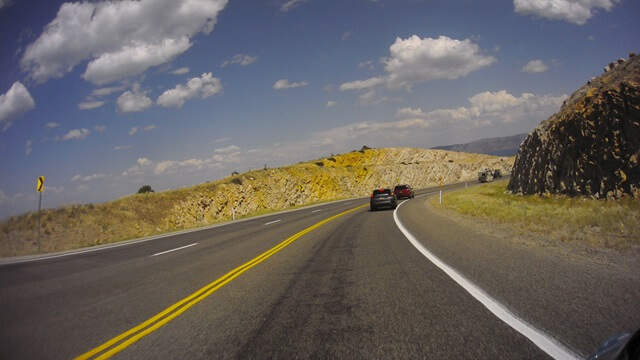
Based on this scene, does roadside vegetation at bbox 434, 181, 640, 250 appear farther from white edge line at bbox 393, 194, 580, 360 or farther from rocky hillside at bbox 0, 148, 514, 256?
rocky hillside at bbox 0, 148, 514, 256

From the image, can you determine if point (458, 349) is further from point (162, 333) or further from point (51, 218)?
point (51, 218)

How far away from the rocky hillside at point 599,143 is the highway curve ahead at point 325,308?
11534 mm

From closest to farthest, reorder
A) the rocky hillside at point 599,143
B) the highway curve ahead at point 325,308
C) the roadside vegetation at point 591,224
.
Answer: the highway curve ahead at point 325,308, the roadside vegetation at point 591,224, the rocky hillside at point 599,143

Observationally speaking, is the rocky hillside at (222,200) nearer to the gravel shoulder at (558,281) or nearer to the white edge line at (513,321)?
the gravel shoulder at (558,281)

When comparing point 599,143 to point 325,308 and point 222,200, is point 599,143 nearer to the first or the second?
point 325,308

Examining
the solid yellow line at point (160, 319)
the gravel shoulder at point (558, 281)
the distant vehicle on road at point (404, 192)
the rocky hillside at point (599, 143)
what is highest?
the rocky hillside at point (599, 143)

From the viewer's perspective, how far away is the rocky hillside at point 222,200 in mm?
24438

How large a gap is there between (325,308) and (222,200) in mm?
38565

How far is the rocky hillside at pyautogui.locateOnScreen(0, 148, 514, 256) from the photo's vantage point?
2444 centimetres

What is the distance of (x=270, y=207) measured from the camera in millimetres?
49625

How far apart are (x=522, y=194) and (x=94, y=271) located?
25.6 meters

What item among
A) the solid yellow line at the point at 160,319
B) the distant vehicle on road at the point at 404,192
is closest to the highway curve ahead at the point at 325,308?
the solid yellow line at the point at 160,319

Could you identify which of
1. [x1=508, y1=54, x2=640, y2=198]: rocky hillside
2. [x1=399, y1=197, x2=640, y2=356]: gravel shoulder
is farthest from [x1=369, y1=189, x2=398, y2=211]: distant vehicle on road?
[x1=399, y1=197, x2=640, y2=356]: gravel shoulder

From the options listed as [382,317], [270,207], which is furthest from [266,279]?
[270,207]
